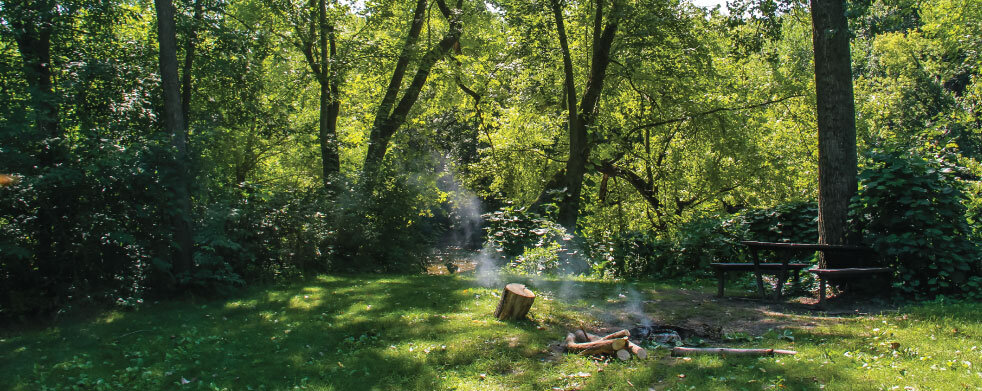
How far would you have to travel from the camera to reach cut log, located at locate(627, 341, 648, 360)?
18.4 feet

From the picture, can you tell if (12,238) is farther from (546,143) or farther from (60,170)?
→ (546,143)

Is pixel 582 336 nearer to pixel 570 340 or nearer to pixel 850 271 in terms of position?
pixel 570 340

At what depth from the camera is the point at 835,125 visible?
858cm

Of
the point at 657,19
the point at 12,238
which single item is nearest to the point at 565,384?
the point at 12,238

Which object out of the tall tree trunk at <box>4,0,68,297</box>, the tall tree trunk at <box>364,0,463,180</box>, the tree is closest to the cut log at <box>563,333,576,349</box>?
the tall tree trunk at <box>4,0,68,297</box>

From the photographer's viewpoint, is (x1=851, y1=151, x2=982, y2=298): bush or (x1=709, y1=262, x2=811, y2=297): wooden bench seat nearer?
(x1=851, y1=151, x2=982, y2=298): bush

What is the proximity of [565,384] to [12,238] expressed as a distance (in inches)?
272

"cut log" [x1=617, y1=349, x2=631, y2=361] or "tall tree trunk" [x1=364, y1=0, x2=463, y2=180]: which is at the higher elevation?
"tall tree trunk" [x1=364, y1=0, x2=463, y2=180]

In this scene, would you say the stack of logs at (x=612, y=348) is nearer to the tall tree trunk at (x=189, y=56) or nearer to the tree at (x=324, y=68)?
the tall tree trunk at (x=189, y=56)

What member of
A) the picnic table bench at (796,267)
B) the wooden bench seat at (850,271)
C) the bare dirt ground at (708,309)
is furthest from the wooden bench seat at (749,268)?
the wooden bench seat at (850,271)

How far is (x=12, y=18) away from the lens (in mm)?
8531

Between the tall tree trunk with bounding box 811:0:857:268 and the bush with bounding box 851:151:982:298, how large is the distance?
323 mm

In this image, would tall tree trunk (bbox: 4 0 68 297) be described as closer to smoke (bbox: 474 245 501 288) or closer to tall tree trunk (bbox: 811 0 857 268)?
smoke (bbox: 474 245 501 288)

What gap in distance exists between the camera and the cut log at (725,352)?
5.47 metres
